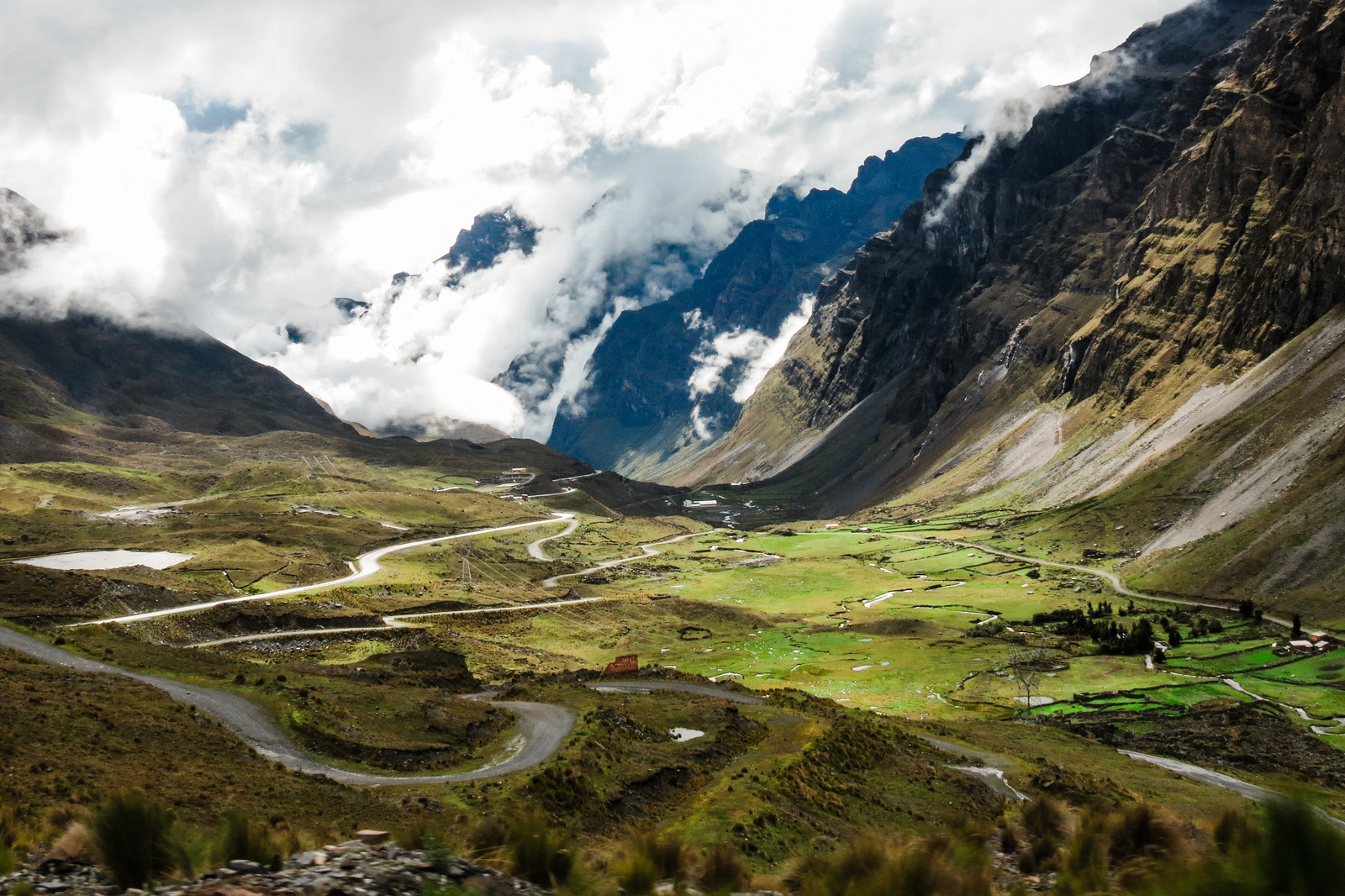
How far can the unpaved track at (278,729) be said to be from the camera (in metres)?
35.7

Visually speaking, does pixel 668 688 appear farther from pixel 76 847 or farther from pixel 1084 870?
pixel 1084 870

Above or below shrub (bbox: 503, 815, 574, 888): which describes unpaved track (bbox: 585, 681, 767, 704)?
below

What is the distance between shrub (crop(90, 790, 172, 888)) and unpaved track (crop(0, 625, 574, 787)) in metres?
23.6

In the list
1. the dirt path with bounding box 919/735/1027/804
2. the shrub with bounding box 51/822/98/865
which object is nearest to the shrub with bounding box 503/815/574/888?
the shrub with bounding box 51/822/98/865

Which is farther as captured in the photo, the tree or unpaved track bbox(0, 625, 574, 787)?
the tree

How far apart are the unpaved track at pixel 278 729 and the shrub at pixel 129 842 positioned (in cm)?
2357

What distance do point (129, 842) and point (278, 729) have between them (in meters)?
30.3

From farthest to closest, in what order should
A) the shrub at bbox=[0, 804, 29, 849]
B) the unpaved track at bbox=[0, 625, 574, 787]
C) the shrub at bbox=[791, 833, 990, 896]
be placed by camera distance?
the unpaved track at bbox=[0, 625, 574, 787], the shrub at bbox=[0, 804, 29, 849], the shrub at bbox=[791, 833, 990, 896]

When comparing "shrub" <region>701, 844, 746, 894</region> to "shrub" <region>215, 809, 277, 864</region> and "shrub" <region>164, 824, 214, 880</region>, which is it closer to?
"shrub" <region>215, 809, 277, 864</region>

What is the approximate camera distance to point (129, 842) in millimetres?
11883

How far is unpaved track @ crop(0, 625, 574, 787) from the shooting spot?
117 feet

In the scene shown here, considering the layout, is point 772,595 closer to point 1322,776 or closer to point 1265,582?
point 1265,582

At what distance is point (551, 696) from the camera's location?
177 feet

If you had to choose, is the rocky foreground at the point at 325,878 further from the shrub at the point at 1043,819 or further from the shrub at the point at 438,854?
the shrub at the point at 1043,819
